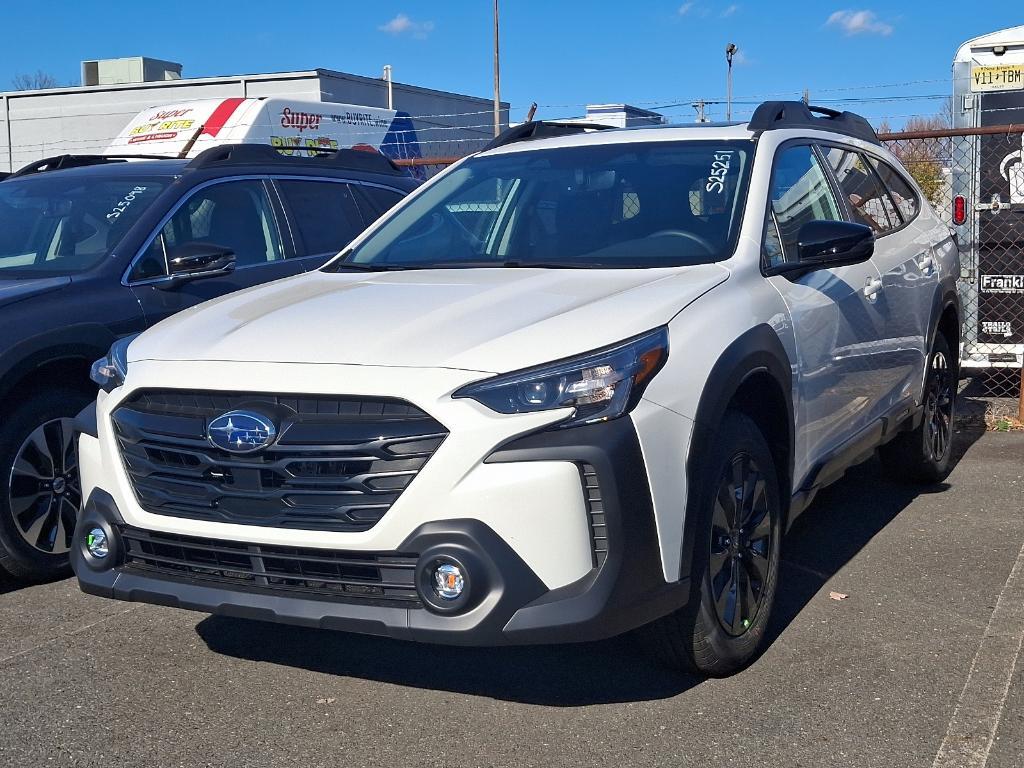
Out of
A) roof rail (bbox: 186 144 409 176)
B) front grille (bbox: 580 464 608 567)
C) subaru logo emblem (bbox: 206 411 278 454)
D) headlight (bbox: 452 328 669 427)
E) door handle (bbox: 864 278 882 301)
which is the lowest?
front grille (bbox: 580 464 608 567)

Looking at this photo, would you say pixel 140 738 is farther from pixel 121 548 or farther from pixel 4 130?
pixel 4 130

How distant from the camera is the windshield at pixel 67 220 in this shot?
552cm

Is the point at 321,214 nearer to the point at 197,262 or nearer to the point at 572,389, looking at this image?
the point at 197,262

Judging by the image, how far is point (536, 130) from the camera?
5.50 m

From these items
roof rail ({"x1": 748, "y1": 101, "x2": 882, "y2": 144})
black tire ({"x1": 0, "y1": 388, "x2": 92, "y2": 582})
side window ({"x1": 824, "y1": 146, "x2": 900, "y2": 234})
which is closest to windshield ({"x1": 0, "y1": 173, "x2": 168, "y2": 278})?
black tire ({"x1": 0, "y1": 388, "x2": 92, "y2": 582})

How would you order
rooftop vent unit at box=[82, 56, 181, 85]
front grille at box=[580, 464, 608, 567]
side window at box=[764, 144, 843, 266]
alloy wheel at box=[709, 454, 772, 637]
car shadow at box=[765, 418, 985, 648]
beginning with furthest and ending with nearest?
rooftop vent unit at box=[82, 56, 181, 85]
car shadow at box=[765, 418, 985, 648]
side window at box=[764, 144, 843, 266]
alloy wheel at box=[709, 454, 772, 637]
front grille at box=[580, 464, 608, 567]

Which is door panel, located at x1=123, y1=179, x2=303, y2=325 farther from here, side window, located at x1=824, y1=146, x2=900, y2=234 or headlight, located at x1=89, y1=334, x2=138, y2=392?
side window, located at x1=824, y1=146, x2=900, y2=234

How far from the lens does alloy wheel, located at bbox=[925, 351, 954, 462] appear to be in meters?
6.37

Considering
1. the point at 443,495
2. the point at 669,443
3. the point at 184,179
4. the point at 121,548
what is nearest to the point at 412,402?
the point at 443,495

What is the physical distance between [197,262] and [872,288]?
9.34ft

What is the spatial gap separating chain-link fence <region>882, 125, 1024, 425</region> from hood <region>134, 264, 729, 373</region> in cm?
519

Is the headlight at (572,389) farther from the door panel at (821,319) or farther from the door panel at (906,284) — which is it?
the door panel at (906,284)

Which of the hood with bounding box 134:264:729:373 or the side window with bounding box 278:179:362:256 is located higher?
the side window with bounding box 278:179:362:256

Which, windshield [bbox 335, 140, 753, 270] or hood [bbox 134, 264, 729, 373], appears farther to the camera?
windshield [bbox 335, 140, 753, 270]
